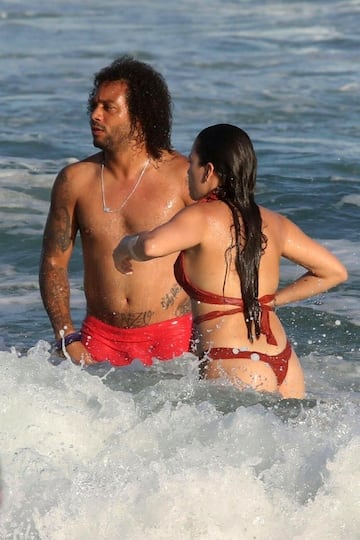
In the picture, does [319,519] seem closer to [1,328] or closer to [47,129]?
[1,328]

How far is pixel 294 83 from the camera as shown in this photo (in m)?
15.8

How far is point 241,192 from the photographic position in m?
5.09

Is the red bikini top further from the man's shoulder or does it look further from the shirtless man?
the man's shoulder

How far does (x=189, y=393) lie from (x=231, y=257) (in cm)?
76

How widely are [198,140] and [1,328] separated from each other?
2.92 m

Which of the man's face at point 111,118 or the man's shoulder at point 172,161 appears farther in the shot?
the man's shoulder at point 172,161

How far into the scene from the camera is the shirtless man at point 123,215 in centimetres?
604

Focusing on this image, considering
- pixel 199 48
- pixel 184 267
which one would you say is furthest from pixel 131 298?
pixel 199 48

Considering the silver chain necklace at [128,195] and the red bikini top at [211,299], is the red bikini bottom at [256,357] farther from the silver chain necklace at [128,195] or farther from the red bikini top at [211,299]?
the silver chain necklace at [128,195]

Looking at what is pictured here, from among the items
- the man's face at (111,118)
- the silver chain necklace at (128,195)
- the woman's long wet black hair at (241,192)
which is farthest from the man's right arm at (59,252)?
the woman's long wet black hair at (241,192)

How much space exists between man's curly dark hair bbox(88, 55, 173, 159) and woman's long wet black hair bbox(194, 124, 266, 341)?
1032 millimetres

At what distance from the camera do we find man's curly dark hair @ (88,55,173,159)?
20.0ft

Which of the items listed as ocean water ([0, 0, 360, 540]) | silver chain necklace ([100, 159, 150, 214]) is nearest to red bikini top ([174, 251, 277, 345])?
ocean water ([0, 0, 360, 540])

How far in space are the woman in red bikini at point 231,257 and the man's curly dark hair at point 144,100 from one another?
101 centimetres
